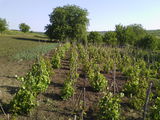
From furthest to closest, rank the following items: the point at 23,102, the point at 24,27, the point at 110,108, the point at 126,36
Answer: the point at 24,27
the point at 126,36
the point at 23,102
the point at 110,108

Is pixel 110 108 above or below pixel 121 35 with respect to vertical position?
below

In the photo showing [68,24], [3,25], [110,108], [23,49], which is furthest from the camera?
[3,25]

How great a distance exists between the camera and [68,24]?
4128 centimetres

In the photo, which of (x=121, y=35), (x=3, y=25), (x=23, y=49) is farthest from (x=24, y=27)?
(x=23, y=49)

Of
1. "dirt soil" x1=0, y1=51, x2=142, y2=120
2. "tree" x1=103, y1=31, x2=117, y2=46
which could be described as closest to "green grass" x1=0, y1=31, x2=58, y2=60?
"dirt soil" x1=0, y1=51, x2=142, y2=120

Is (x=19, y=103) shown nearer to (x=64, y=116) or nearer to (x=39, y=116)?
(x=39, y=116)

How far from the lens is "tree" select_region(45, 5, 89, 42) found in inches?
1582

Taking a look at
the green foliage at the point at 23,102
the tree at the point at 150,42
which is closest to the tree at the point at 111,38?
the tree at the point at 150,42

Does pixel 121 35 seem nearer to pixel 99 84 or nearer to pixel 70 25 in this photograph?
pixel 70 25

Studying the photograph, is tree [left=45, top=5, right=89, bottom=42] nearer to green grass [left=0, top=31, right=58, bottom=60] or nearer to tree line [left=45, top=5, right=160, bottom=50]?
tree line [left=45, top=5, right=160, bottom=50]

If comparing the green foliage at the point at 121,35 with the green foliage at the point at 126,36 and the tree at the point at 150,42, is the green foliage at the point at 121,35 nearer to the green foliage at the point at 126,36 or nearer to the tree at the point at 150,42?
the green foliage at the point at 126,36

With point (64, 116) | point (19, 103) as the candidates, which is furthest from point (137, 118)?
point (19, 103)

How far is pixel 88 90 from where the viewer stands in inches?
270

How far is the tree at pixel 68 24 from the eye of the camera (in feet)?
132
